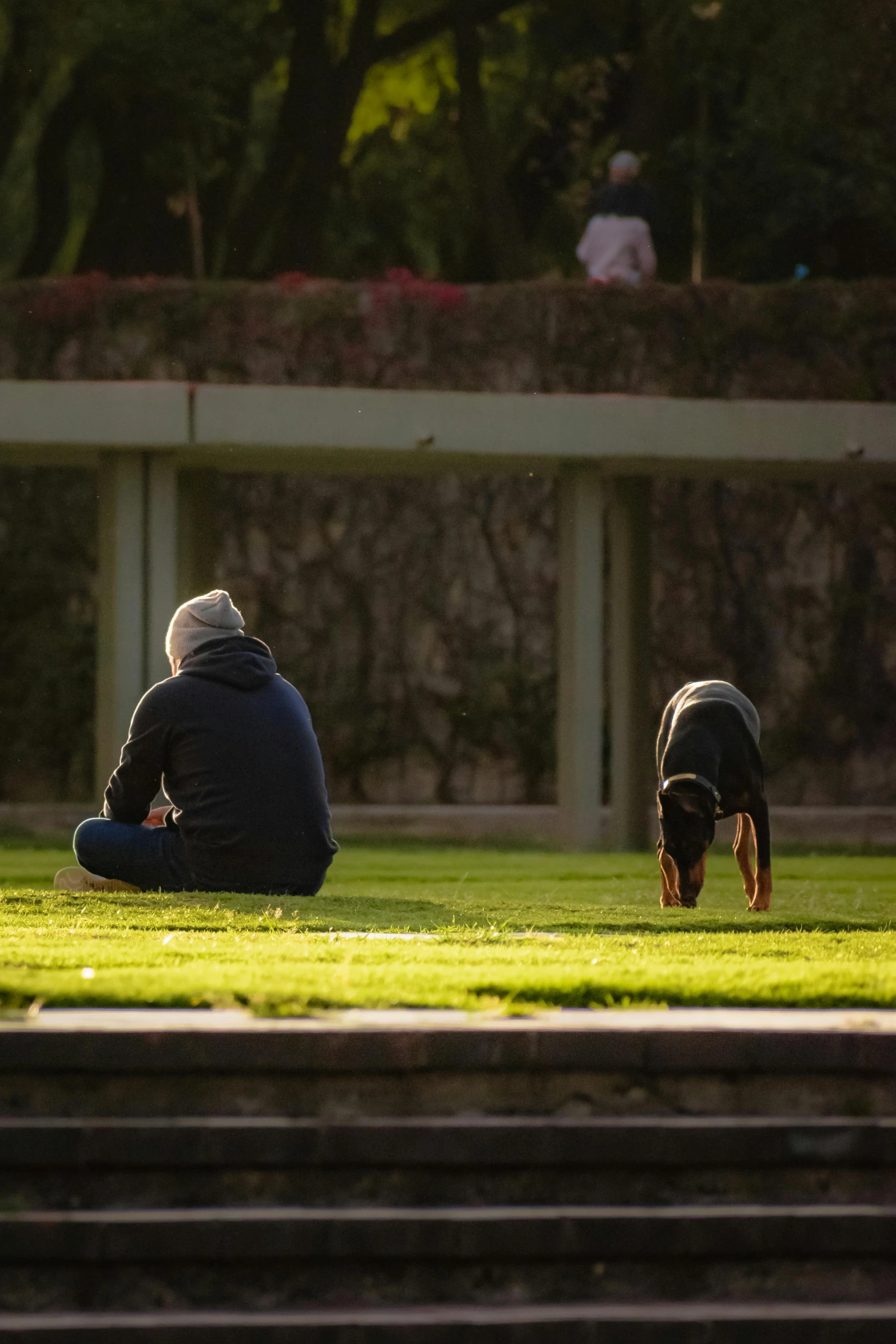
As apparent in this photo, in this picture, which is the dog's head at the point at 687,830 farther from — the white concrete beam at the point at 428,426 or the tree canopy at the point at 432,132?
the tree canopy at the point at 432,132

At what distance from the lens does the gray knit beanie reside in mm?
9016

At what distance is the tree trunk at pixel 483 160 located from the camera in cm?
2211

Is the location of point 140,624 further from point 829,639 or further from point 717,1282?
Answer: point 717,1282

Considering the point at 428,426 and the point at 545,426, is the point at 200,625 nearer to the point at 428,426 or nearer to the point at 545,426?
the point at 428,426

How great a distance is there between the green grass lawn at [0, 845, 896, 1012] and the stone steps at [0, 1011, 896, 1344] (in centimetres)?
38

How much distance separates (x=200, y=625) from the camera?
29.7 feet

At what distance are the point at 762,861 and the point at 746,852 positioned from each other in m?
0.42

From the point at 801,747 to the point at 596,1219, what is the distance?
55.6 ft

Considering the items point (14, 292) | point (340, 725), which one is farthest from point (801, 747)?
point (14, 292)

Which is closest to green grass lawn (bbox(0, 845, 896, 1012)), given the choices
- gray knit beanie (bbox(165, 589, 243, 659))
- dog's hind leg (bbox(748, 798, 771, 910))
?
dog's hind leg (bbox(748, 798, 771, 910))

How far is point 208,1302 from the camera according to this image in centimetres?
491

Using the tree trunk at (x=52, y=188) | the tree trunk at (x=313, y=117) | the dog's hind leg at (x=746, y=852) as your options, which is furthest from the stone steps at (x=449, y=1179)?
the tree trunk at (x=52, y=188)

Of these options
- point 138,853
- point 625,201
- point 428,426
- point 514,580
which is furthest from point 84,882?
point 514,580

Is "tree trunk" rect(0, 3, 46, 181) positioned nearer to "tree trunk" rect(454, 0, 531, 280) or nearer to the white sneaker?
"tree trunk" rect(454, 0, 531, 280)
